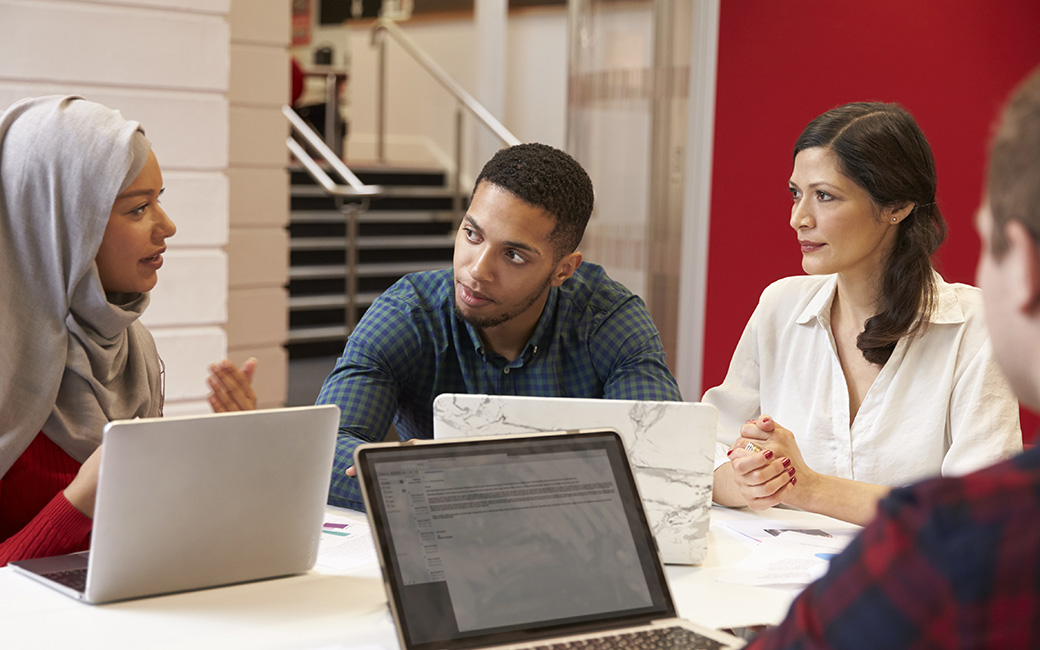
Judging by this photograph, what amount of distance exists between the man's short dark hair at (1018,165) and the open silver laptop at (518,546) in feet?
2.01

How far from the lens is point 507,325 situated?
205cm

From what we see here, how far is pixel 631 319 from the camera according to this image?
81.7 inches

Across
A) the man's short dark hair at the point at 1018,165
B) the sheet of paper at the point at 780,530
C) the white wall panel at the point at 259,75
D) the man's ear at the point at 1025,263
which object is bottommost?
A: the sheet of paper at the point at 780,530

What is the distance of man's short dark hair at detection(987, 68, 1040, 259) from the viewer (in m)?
0.58

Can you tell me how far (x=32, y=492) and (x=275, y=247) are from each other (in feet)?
8.49

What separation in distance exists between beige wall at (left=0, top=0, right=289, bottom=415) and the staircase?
7.30ft

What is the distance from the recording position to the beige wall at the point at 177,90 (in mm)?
3127

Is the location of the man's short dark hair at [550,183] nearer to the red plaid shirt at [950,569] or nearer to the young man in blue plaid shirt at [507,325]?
the young man in blue plaid shirt at [507,325]

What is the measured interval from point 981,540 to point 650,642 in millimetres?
591

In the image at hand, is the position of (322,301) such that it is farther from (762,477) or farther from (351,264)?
(762,477)

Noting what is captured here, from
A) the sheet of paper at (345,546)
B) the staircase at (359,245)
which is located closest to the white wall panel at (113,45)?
the sheet of paper at (345,546)

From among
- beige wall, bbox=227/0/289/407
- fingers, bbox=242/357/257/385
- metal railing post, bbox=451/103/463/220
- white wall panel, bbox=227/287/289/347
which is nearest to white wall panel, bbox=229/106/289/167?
beige wall, bbox=227/0/289/407

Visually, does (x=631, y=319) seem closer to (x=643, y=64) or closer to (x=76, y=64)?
(x=76, y=64)

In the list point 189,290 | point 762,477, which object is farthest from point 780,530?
point 189,290
